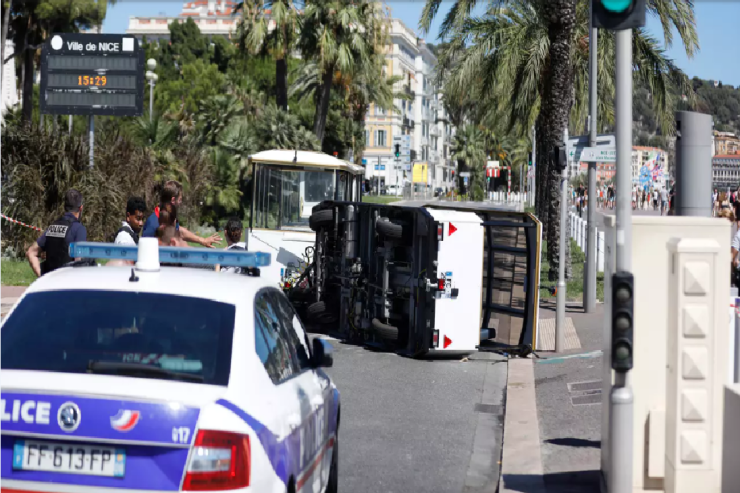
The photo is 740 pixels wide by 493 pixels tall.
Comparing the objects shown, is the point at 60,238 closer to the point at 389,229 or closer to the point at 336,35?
the point at 389,229

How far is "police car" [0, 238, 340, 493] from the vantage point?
4199 mm

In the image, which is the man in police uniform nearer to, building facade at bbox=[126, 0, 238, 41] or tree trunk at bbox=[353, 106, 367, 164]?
tree trunk at bbox=[353, 106, 367, 164]

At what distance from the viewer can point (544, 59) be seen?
2684 centimetres

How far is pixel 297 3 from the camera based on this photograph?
134ft

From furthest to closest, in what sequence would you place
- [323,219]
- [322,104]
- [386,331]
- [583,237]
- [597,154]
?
[322,104], [583,237], [597,154], [323,219], [386,331]

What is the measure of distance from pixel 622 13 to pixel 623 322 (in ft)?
6.05

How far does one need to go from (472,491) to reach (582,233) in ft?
85.4

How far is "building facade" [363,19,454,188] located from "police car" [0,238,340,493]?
3715 inches

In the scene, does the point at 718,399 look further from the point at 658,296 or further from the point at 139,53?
Answer: the point at 139,53

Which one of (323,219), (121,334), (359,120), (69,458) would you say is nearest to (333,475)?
(121,334)

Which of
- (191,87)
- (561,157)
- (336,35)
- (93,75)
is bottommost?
(561,157)

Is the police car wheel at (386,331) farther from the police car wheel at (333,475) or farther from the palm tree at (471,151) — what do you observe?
the palm tree at (471,151)

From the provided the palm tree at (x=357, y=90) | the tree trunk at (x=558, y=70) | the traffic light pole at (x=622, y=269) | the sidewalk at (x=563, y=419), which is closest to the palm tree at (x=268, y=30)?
the palm tree at (x=357, y=90)

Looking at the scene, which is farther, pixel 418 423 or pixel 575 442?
pixel 418 423
